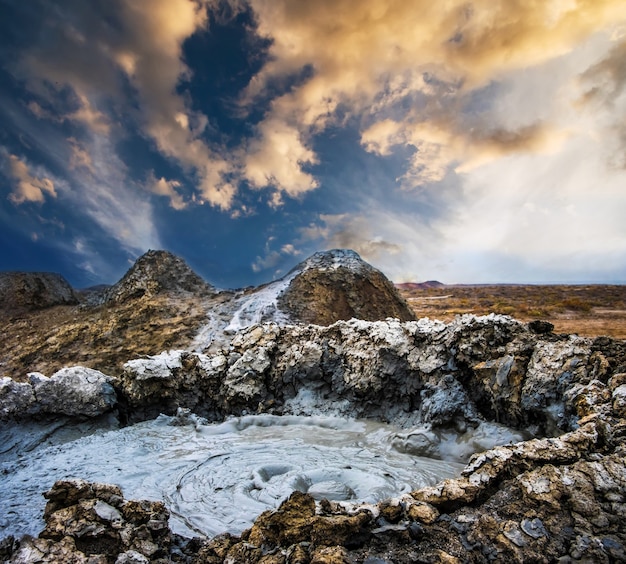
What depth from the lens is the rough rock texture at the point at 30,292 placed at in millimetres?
20219

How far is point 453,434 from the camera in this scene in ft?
21.6

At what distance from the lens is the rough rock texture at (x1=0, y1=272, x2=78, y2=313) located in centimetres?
2022

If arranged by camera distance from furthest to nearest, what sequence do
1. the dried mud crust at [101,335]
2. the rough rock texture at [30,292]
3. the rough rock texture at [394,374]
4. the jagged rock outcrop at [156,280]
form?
the rough rock texture at [30,292], the jagged rock outcrop at [156,280], the dried mud crust at [101,335], the rough rock texture at [394,374]

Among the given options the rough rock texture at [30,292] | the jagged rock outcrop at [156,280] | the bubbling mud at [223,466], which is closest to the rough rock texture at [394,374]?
the bubbling mud at [223,466]

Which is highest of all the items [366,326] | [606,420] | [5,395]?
[366,326]

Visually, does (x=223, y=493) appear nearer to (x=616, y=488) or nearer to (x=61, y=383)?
(x=616, y=488)

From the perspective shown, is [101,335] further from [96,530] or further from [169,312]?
[96,530]

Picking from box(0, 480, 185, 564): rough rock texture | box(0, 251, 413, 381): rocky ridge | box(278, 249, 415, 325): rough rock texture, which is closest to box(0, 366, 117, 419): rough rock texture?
box(0, 251, 413, 381): rocky ridge

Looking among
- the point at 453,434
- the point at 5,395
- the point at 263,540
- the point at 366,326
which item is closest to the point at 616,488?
the point at 263,540

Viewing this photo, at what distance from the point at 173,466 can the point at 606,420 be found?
20.0 feet

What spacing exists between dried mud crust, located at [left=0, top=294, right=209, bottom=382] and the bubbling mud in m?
6.68

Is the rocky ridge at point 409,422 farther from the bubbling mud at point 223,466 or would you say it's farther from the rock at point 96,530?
the bubbling mud at point 223,466

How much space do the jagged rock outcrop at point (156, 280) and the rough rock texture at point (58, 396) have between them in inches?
381

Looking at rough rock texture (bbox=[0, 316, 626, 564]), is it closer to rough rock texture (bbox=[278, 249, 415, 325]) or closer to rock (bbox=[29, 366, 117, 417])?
rock (bbox=[29, 366, 117, 417])
